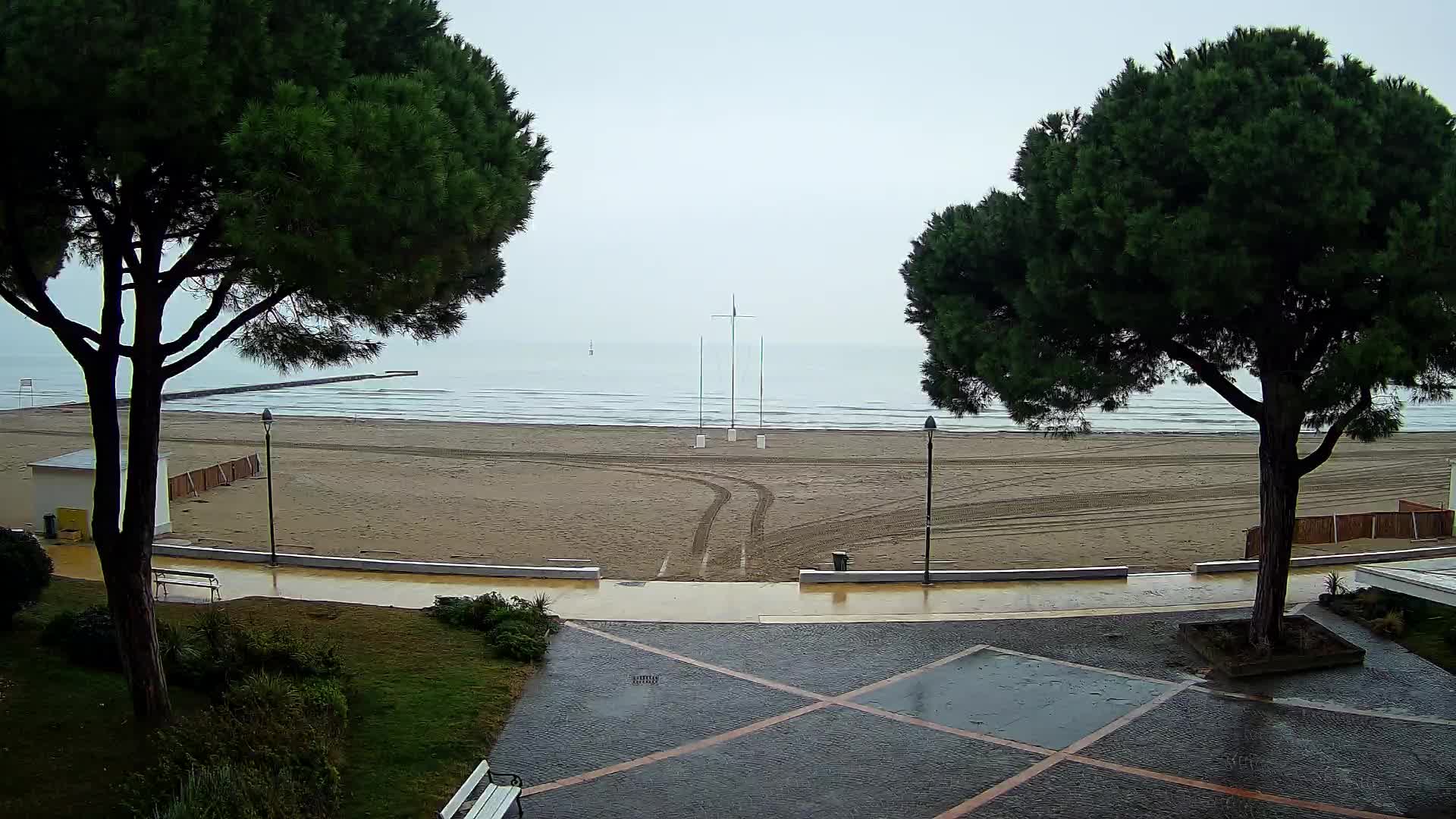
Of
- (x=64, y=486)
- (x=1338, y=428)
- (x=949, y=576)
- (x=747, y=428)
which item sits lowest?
(x=949, y=576)

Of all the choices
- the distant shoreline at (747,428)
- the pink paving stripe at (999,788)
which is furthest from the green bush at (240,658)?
the distant shoreline at (747,428)

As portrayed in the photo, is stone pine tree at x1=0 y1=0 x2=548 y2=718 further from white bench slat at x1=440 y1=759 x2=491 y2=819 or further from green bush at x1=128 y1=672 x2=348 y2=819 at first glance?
white bench slat at x1=440 y1=759 x2=491 y2=819

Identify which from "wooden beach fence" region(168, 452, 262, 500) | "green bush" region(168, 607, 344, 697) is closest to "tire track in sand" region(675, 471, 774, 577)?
"green bush" region(168, 607, 344, 697)

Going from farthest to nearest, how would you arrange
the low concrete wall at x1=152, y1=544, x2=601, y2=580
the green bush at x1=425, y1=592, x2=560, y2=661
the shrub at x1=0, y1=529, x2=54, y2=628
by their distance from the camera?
the low concrete wall at x1=152, y1=544, x2=601, y2=580
the green bush at x1=425, y1=592, x2=560, y2=661
the shrub at x1=0, y1=529, x2=54, y2=628

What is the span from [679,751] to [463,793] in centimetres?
262

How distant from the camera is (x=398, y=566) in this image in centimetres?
1653

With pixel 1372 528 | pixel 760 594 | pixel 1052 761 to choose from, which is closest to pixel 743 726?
pixel 1052 761

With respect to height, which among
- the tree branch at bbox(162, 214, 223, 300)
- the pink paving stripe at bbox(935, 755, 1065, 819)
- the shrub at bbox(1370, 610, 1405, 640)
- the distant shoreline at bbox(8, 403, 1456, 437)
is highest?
the tree branch at bbox(162, 214, 223, 300)

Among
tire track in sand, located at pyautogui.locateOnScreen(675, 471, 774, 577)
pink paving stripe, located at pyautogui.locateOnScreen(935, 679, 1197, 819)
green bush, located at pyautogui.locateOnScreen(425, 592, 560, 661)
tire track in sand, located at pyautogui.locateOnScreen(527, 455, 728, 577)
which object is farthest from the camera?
tire track in sand, located at pyautogui.locateOnScreen(527, 455, 728, 577)

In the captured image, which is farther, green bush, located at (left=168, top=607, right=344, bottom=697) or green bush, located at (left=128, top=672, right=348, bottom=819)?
green bush, located at (left=168, top=607, right=344, bottom=697)

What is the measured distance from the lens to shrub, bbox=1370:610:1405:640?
12.7 m

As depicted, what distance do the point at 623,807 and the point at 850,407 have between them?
57.9 meters

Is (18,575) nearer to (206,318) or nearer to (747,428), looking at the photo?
(206,318)

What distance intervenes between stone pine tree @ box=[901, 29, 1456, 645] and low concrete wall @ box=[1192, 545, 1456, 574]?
490 cm
